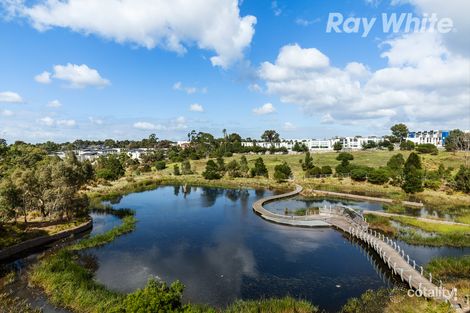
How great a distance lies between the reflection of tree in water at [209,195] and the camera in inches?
2717

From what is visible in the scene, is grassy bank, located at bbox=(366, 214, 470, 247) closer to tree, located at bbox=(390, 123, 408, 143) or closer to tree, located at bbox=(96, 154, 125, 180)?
tree, located at bbox=(96, 154, 125, 180)

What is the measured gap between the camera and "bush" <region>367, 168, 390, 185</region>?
259 ft

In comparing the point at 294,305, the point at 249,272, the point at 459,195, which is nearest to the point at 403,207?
the point at 459,195

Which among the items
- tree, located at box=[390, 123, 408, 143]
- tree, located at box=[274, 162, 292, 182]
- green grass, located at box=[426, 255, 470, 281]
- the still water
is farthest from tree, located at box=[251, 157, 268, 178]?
tree, located at box=[390, 123, 408, 143]

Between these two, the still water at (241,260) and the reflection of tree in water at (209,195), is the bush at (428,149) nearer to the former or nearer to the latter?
the reflection of tree in water at (209,195)

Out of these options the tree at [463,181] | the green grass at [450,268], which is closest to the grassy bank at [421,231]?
the green grass at [450,268]

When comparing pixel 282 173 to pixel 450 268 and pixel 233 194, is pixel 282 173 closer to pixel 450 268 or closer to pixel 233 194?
pixel 233 194

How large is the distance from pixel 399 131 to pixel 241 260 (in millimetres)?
173116

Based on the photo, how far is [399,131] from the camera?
180500 mm

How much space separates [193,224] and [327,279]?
2606cm

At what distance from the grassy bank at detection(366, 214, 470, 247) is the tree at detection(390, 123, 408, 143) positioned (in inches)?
5827

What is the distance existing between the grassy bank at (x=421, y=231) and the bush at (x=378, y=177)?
30926 millimetres

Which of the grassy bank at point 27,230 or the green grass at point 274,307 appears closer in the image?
the green grass at point 274,307

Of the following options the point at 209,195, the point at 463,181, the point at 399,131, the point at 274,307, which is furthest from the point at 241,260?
the point at 399,131
